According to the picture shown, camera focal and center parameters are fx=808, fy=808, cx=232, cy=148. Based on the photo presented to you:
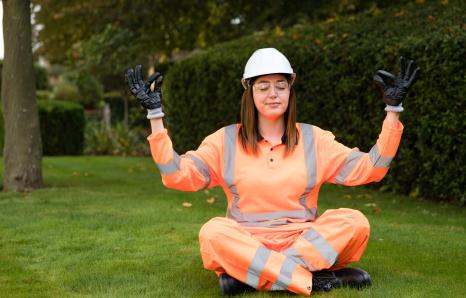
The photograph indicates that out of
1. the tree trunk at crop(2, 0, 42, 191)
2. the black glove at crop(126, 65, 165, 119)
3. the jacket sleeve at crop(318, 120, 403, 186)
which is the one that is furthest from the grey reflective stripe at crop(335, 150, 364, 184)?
the tree trunk at crop(2, 0, 42, 191)

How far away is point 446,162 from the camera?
8344 millimetres

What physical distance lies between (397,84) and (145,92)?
135 centimetres

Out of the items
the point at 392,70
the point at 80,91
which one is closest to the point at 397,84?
the point at 392,70

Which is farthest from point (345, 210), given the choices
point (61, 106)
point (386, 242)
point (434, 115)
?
point (61, 106)

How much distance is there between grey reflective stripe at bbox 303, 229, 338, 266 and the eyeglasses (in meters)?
0.82

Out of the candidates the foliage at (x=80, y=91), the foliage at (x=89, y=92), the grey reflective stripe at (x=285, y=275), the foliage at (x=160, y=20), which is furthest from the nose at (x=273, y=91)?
the foliage at (x=89, y=92)

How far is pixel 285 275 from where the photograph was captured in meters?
4.29

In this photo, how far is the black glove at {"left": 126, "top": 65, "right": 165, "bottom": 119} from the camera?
434 cm

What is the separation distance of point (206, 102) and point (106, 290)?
8.94 metres

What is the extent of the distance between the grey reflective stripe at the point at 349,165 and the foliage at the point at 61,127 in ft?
47.1

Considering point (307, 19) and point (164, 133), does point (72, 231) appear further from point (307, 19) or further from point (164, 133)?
point (307, 19)

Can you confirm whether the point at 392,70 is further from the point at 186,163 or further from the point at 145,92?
the point at 145,92

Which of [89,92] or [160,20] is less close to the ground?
[160,20]

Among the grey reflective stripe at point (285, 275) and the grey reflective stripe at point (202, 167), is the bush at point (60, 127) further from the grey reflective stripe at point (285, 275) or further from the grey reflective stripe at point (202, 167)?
the grey reflective stripe at point (285, 275)
